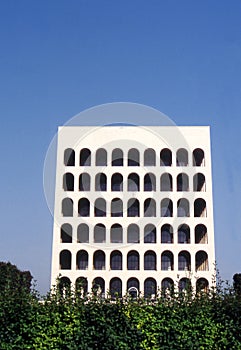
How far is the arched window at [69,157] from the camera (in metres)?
63.1

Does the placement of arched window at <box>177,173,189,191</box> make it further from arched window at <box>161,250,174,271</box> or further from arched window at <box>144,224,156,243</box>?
arched window at <box>161,250,174,271</box>

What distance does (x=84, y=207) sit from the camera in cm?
6231

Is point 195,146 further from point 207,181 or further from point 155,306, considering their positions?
point 155,306

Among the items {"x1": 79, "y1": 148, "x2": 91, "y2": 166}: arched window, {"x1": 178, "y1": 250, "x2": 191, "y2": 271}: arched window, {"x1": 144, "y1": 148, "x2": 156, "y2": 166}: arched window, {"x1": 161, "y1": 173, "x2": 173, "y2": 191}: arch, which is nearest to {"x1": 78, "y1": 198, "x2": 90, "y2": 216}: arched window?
{"x1": 79, "y1": 148, "x2": 91, "y2": 166}: arched window

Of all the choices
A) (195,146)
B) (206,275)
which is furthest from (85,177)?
(206,275)

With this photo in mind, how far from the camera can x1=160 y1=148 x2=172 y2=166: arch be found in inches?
2489

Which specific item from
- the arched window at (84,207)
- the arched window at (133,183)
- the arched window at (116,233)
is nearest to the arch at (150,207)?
the arched window at (133,183)

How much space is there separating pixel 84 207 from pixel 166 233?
10.0 m

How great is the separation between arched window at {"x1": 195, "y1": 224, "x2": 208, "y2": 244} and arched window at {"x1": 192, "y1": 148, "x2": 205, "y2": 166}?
7.43 meters

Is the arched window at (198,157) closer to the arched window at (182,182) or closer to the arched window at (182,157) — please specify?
the arched window at (182,157)

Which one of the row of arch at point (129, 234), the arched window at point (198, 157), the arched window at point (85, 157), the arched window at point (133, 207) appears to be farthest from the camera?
the arched window at point (85, 157)

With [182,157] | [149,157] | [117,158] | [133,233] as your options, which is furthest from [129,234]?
[182,157]

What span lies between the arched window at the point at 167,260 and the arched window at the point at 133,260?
9.29 ft

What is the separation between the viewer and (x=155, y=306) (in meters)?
11.9
